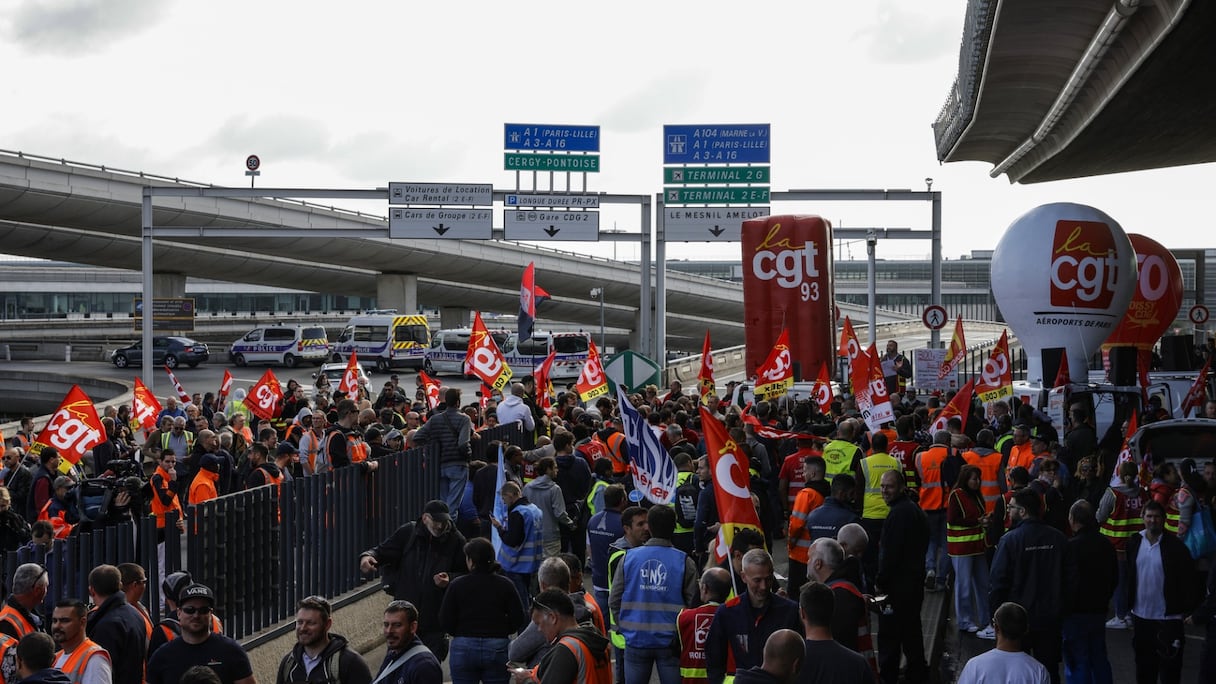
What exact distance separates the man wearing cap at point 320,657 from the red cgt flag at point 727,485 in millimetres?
2884

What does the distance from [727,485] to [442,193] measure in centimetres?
3078

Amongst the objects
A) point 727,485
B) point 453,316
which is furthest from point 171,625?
point 453,316

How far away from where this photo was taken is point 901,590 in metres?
10.7

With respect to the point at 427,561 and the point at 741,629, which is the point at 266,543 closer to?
the point at 427,561

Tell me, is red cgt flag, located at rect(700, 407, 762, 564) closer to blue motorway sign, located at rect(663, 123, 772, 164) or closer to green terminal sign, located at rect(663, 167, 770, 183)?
green terminal sign, located at rect(663, 167, 770, 183)

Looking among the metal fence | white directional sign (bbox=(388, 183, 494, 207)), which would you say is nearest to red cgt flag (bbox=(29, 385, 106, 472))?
the metal fence

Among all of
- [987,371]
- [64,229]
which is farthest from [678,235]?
[64,229]

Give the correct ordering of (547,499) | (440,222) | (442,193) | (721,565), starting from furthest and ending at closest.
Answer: (440,222) → (442,193) → (547,499) → (721,565)

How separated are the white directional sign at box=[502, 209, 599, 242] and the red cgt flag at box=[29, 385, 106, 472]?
2236 centimetres

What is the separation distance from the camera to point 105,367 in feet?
208

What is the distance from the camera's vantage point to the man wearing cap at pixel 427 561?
10.1 metres

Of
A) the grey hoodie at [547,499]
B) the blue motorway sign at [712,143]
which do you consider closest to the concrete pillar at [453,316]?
the blue motorway sign at [712,143]

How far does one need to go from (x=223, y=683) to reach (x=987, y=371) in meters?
15.5

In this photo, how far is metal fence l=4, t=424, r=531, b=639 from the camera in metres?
9.62
